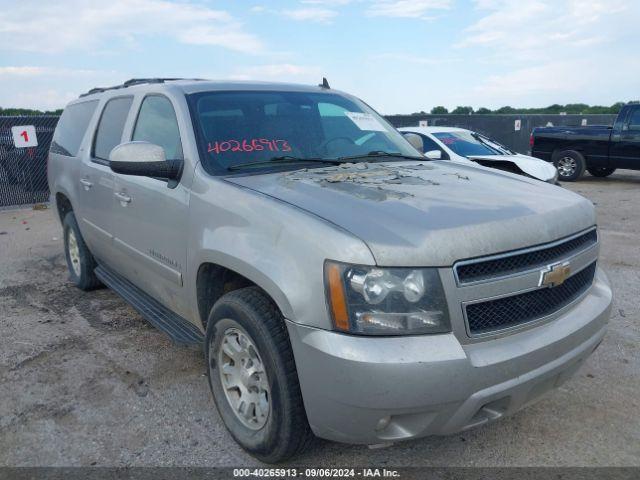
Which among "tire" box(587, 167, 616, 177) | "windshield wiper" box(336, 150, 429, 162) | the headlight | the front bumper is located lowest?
"tire" box(587, 167, 616, 177)

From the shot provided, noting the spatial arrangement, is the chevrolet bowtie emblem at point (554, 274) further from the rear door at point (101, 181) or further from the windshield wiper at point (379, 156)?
the rear door at point (101, 181)

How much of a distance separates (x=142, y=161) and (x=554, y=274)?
2.17 meters

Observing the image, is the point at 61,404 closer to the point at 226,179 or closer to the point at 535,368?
the point at 226,179

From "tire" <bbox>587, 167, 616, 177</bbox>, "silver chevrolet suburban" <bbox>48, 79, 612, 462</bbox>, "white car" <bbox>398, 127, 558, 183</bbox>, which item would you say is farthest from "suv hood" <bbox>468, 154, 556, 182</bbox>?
"tire" <bbox>587, 167, 616, 177</bbox>

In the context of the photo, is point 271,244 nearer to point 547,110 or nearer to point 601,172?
point 601,172

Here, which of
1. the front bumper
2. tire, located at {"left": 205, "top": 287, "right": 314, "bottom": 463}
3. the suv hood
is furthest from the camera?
the suv hood

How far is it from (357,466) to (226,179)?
1.58 m

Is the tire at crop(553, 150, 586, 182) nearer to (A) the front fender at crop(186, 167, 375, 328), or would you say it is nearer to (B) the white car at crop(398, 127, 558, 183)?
(B) the white car at crop(398, 127, 558, 183)

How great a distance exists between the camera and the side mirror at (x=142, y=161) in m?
2.98

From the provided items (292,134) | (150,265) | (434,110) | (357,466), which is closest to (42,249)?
(150,265)

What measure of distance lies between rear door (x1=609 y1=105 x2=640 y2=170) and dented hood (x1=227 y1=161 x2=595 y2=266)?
38.0 feet

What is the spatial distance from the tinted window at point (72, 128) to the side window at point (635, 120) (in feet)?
40.7

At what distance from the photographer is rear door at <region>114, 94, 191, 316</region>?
3.08 metres

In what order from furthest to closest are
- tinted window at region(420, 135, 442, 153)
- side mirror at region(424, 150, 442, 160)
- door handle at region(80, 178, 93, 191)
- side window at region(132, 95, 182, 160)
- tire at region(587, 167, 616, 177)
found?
tire at region(587, 167, 616, 177) < tinted window at region(420, 135, 442, 153) < door handle at region(80, 178, 93, 191) < side mirror at region(424, 150, 442, 160) < side window at region(132, 95, 182, 160)
